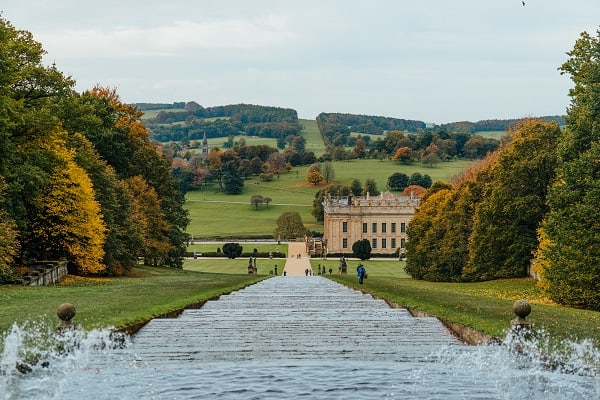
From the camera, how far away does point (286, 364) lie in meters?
13.4

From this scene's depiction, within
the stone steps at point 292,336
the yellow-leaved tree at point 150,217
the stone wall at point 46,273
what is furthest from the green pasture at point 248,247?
the stone steps at point 292,336

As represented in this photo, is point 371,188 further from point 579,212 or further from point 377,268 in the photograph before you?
point 579,212

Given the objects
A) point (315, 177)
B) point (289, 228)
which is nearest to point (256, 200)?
point (315, 177)

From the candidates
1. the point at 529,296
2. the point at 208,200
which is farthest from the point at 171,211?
the point at 208,200

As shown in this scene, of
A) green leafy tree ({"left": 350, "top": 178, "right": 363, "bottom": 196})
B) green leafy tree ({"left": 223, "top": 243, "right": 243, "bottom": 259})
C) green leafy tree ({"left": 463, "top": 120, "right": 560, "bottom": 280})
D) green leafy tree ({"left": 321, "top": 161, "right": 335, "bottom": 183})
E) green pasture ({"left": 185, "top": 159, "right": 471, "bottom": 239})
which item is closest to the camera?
green leafy tree ({"left": 463, "top": 120, "right": 560, "bottom": 280})

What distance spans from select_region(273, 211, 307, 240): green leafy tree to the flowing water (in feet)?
378

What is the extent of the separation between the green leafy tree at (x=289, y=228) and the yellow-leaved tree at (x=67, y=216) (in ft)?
294

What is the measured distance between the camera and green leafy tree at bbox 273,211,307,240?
133 metres

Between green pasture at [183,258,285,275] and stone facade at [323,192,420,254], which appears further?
stone facade at [323,192,420,254]

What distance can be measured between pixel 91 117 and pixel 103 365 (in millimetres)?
36426

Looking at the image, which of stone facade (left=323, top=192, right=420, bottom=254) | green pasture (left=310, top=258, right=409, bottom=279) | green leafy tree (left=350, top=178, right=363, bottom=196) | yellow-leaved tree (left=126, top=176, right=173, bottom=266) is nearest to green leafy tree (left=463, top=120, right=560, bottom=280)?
yellow-leaved tree (left=126, top=176, right=173, bottom=266)

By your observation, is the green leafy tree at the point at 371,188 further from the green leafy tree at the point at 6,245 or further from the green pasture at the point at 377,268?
the green leafy tree at the point at 6,245

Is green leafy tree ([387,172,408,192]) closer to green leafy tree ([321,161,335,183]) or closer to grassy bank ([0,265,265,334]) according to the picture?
green leafy tree ([321,161,335,183])

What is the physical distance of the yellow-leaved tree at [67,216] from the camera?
136 ft
